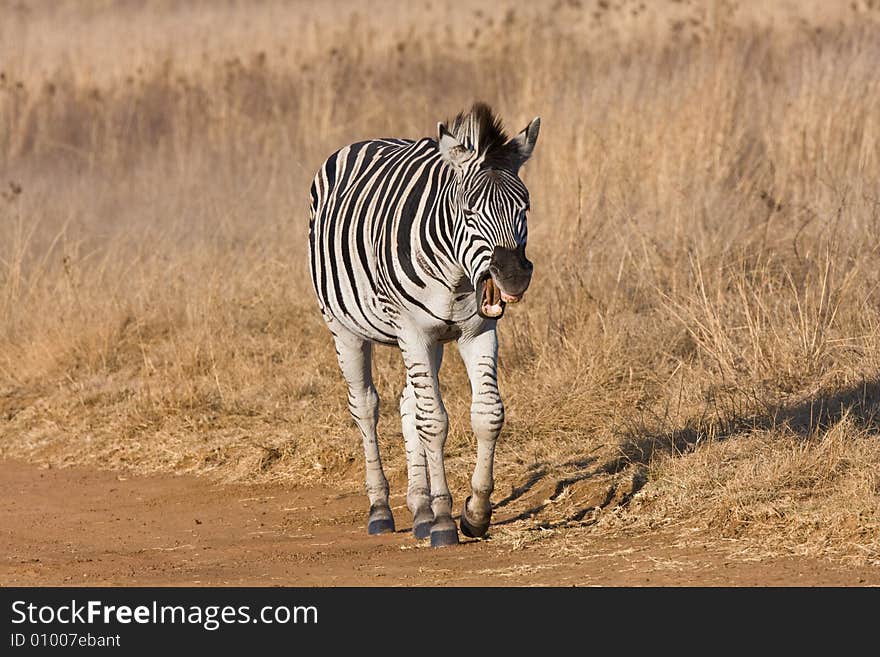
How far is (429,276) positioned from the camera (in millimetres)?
5715

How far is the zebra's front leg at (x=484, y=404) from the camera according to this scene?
5.79 meters

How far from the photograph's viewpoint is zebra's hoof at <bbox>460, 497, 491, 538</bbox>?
6.01 metres

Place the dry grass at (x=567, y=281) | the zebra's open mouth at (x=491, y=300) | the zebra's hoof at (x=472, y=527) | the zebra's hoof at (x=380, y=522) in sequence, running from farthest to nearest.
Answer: the dry grass at (x=567, y=281), the zebra's hoof at (x=380, y=522), the zebra's hoof at (x=472, y=527), the zebra's open mouth at (x=491, y=300)

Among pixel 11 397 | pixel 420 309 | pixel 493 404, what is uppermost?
pixel 420 309

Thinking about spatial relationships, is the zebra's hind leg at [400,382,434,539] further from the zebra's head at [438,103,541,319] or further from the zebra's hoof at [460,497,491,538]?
the zebra's head at [438,103,541,319]

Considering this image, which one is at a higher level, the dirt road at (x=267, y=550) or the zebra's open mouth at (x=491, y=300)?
the zebra's open mouth at (x=491, y=300)

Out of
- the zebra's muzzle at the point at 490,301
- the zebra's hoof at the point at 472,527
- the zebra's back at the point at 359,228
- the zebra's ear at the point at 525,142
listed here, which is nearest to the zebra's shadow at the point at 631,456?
the zebra's hoof at the point at 472,527

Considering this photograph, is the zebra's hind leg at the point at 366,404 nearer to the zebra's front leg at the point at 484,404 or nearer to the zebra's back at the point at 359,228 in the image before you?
the zebra's back at the point at 359,228

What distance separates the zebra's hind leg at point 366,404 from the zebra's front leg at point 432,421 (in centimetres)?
58

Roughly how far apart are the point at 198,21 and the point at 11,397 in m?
15.2

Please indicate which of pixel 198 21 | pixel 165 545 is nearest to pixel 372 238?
pixel 165 545

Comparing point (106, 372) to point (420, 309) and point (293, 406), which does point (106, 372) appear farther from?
point (420, 309)

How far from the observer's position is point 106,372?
9.84m

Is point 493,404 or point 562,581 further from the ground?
point 493,404
